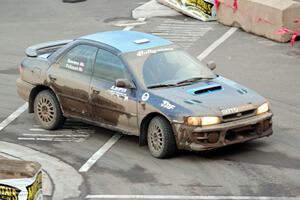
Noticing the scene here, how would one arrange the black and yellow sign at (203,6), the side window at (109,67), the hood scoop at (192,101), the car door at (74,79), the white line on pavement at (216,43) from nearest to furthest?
1. the hood scoop at (192,101)
2. the side window at (109,67)
3. the car door at (74,79)
4. the white line on pavement at (216,43)
5. the black and yellow sign at (203,6)

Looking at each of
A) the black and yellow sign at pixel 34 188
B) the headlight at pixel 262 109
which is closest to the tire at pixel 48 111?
the headlight at pixel 262 109

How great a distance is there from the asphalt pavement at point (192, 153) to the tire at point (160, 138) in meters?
0.14

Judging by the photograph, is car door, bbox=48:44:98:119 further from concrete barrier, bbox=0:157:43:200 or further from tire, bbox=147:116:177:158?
concrete barrier, bbox=0:157:43:200

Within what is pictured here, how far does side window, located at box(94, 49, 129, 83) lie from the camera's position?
40.8 feet

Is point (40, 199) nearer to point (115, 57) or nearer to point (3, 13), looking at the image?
point (115, 57)

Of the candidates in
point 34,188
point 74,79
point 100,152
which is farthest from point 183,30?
point 34,188

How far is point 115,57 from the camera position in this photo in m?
12.6

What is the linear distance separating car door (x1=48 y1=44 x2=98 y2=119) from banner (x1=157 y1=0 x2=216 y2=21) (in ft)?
34.6

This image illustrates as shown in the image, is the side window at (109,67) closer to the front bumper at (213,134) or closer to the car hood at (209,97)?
the car hood at (209,97)

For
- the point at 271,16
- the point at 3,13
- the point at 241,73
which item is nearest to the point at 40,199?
the point at 241,73

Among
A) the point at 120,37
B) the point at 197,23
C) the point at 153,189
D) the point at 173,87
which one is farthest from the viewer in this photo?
the point at 197,23

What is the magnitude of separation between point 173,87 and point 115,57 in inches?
42.7

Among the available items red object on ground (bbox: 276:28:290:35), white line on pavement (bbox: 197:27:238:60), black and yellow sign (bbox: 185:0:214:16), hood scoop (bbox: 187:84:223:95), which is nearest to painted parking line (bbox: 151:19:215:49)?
black and yellow sign (bbox: 185:0:214:16)

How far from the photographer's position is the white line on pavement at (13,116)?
14.2 metres
